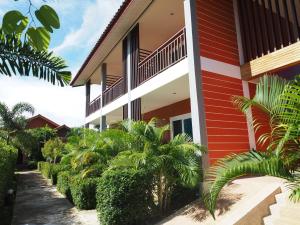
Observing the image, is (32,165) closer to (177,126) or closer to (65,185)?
(65,185)

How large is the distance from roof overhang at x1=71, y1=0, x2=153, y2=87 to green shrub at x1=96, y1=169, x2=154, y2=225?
654 cm

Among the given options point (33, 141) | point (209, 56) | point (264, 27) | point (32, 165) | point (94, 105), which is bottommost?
point (32, 165)

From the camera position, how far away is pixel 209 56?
30.0 ft

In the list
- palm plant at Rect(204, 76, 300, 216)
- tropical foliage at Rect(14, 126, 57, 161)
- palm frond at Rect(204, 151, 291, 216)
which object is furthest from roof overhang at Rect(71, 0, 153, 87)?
tropical foliage at Rect(14, 126, 57, 161)

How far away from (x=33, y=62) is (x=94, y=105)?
1680cm

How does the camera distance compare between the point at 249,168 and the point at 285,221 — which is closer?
the point at 249,168

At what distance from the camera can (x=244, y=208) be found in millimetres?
5828

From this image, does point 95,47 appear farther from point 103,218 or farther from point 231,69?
point 103,218

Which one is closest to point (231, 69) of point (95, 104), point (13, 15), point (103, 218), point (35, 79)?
point (103, 218)

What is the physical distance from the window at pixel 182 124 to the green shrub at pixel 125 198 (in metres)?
5.97

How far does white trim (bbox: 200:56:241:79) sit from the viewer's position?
8.91 metres

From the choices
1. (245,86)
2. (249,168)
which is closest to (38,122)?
(245,86)

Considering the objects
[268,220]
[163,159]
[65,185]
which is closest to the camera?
[268,220]

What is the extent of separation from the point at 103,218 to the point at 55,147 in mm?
17294
